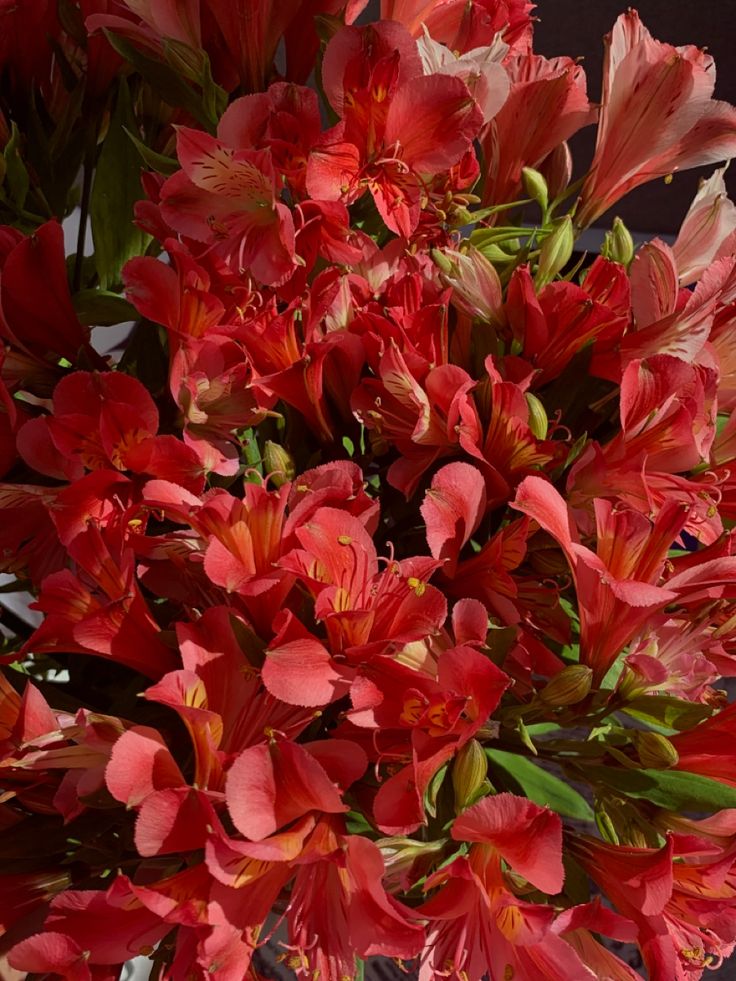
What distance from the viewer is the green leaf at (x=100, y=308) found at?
1.19 ft

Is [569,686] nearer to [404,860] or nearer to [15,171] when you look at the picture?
[404,860]

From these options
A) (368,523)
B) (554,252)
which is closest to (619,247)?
(554,252)

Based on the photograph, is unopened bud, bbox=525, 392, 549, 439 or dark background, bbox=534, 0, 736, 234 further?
dark background, bbox=534, 0, 736, 234

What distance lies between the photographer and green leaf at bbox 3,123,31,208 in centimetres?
35

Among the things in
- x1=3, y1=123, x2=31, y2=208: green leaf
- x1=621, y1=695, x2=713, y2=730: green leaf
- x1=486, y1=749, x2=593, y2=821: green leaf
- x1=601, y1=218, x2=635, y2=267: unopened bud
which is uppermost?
x1=3, y1=123, x2=31, y2=208: green leaf

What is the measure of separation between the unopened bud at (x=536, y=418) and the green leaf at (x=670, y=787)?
0.36 feet

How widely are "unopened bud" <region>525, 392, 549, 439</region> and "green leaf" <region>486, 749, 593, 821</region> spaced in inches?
5.3

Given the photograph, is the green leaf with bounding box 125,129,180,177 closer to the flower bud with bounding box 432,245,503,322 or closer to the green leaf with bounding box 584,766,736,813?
the flower bud with bounding box 432,245,503,322

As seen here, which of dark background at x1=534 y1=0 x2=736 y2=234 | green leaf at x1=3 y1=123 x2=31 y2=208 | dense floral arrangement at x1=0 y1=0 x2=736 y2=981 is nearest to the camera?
dense floral arrangement at x1=0 y1=0 x2=736 y2=981

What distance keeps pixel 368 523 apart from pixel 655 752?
0.11 metres

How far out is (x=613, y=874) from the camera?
28cm

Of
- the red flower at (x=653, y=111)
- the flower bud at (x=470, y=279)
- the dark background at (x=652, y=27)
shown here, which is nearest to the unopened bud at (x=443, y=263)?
the flower bud at (x=470, y=279)

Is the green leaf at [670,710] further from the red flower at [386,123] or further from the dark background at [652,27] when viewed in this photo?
the dark background at [652,27]

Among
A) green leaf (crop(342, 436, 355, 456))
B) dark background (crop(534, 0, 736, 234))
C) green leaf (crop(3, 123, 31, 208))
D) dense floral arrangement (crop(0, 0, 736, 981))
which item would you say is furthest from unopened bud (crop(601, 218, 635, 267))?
dark background (crop(534, 0, 736, 234))
